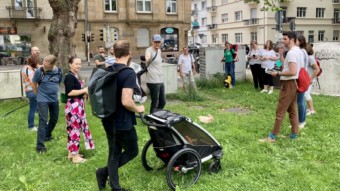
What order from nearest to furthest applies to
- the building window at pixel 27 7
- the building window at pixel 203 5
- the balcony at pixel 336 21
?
the building window at pixel 27 7, the balcony at pixel 336 21, the building window at pixel 203 5

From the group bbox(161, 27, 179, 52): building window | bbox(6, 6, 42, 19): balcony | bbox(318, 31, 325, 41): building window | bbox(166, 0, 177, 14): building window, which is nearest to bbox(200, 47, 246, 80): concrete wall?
→ bbox(6, 6, 42, 19): balcony

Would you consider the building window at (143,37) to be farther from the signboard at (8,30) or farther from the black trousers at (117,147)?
the black trousers at (117,147)

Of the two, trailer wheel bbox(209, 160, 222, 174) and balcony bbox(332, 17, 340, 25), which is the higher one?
balcony bbox(332, 17, 340, 25)

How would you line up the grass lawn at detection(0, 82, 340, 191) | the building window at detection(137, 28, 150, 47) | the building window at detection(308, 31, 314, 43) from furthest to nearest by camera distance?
1. the building window at detection(308, 31, 314, 43)
2. the building window at detection(137, 28, 150, 47)
3. the grass lawn at detection(0, 82, 340, 191)

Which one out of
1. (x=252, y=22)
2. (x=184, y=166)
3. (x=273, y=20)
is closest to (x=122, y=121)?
(x=184, y=166)

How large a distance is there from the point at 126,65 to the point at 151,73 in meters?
3.06

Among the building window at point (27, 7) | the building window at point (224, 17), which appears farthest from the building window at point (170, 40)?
the building window at point (224, 17)

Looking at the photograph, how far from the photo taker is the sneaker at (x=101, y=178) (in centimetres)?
391

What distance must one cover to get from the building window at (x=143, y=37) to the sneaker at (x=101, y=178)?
35.6 metres

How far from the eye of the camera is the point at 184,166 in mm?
3977

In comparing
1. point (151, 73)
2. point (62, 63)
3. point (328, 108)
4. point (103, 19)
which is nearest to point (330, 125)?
point (328, 108)

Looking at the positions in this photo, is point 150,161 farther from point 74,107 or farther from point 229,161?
point 74,107

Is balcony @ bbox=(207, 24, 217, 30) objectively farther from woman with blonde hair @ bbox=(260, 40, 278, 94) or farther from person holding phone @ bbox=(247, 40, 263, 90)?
woman with blonde hair @ bbox=(260, 40, 278, 94)

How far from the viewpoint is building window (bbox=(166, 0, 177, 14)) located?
40969 millimetres
